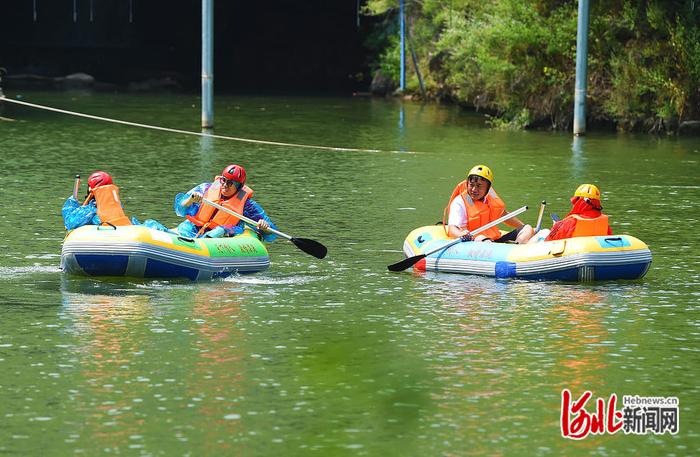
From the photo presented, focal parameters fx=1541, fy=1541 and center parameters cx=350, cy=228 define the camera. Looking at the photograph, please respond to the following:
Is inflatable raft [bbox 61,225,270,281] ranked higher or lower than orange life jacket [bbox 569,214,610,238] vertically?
lower

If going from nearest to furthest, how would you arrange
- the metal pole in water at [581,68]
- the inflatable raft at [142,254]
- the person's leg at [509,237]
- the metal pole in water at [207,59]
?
1. the inflatable raft at [142,254]
2. the person's leg at [509,237]
3. the metal pole in water at [207,59]
4. the metal pole in water at [581,68]

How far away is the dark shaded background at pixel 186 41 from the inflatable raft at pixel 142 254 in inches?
1358

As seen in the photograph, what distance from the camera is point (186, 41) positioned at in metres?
54.4

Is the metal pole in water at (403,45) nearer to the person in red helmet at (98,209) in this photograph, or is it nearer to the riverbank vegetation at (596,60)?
the riverbank vegetation at (596,60)

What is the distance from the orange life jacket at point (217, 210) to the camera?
49.7 ft

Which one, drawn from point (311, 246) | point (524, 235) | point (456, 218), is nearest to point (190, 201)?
point (311, 246)

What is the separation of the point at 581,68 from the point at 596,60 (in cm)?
308

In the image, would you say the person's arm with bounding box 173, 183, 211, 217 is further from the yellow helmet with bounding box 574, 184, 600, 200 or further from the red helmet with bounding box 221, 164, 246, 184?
the yellow helmet with bounding box 574, 184, 600, 200

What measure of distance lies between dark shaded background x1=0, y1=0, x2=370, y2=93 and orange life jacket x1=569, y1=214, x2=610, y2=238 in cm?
3425

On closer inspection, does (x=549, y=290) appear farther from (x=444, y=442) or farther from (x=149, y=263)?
(x=444, y=442)

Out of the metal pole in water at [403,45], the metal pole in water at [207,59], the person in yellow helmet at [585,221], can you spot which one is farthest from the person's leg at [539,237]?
the metal pole in water at [403,45]

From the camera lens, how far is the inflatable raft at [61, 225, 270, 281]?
1373 cm

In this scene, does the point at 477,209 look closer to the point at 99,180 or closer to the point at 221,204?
the point at 221,204

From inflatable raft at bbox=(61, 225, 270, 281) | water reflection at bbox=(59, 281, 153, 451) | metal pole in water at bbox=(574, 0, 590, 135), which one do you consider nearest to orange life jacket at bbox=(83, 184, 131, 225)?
inflatable raft at bbox=(61, 225, 270, 281)
